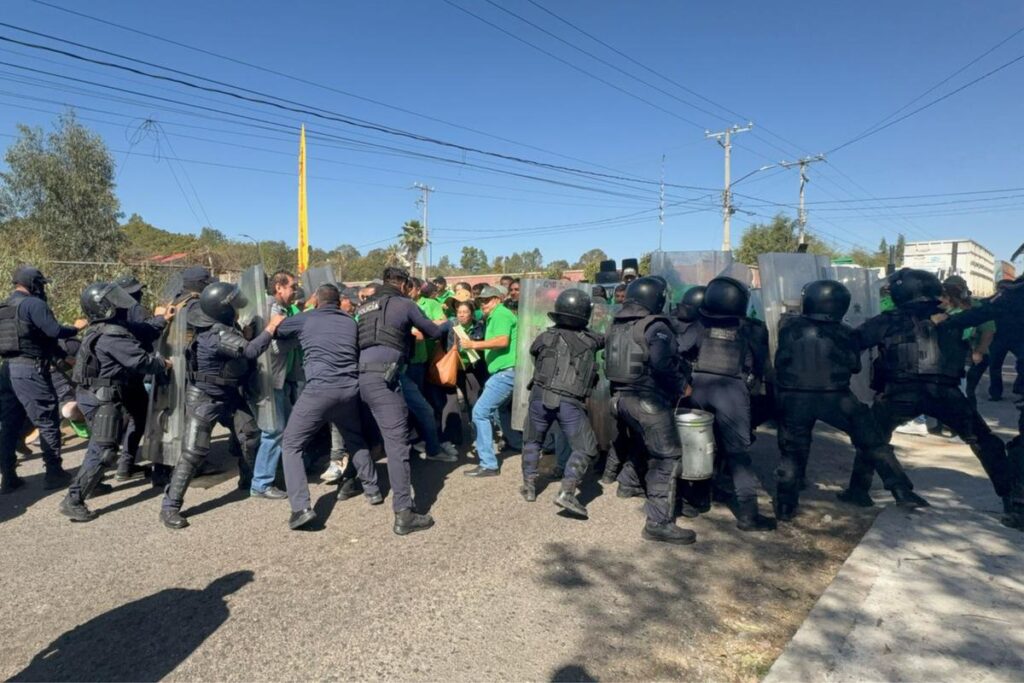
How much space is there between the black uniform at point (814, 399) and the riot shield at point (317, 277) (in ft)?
14.3

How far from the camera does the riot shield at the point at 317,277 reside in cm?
645

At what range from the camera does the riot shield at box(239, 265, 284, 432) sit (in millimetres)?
5105

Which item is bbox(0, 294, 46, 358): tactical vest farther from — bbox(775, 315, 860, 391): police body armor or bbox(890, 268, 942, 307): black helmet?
bbox(890, 268, 942, 307): black helmet

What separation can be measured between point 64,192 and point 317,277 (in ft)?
70.6

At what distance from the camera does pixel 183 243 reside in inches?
2053

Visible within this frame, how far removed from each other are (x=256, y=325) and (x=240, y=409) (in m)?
0.74

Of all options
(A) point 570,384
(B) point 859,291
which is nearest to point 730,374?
(A) point 570,384

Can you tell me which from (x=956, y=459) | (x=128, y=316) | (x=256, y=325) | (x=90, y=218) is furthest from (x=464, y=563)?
(x=90, y=218)

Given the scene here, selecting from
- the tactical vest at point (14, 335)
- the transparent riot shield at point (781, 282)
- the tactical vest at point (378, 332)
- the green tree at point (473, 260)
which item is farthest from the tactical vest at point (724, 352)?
the green tree at point (473, 260)

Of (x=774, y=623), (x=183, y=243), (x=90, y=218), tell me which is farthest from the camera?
(x=183, y=243)

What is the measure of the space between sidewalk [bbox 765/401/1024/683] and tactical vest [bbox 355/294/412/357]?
3.25 metres

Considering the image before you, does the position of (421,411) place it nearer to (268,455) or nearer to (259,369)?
(268,455)

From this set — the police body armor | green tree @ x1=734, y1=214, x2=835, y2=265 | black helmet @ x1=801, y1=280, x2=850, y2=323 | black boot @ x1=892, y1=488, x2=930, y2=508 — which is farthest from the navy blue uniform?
green tree @ x1=734, y1=214, x2=835, y2=265

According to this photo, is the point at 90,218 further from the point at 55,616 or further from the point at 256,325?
the point at 55,616
